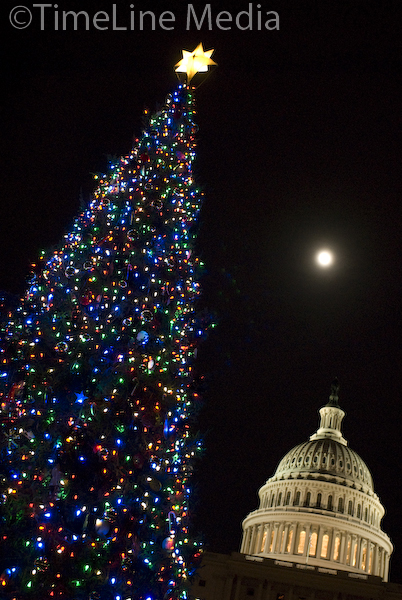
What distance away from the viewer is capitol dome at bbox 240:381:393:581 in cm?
7331

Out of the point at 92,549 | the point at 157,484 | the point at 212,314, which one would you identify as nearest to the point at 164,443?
the point at 157,484

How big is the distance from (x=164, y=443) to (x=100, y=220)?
5.55 metres

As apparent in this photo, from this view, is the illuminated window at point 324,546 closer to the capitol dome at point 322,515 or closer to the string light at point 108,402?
the capitol dome at point 322,515

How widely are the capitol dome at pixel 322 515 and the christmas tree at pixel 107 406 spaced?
214 feet

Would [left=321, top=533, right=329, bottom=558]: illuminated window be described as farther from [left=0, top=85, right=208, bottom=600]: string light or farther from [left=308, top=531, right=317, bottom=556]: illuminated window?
[left=0, top=85, right=208, bottom=600]: string light

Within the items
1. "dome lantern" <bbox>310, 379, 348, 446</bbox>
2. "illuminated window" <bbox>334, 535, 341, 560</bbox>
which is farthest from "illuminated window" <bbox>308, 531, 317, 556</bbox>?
"dome lantern" <bbox>310, 379, 348, 446</bbox>

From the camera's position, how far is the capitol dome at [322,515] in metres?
73.3

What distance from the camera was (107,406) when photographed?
11641 millimetres

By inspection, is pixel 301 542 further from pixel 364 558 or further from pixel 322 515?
pixel 364 558

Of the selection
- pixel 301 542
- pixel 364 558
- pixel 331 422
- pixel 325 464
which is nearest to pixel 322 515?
pixel 301 542

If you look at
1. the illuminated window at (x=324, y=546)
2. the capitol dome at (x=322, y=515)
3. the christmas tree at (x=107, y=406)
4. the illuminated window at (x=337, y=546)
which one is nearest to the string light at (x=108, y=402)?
the christmas tree at (x=107, y=406)

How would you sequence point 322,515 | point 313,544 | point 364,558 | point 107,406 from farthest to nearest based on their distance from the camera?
1. point 322,515
2. point 364,558
3. point 313,544
4. point 107,406

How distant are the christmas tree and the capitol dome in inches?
2568

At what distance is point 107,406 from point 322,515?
2831 inches
